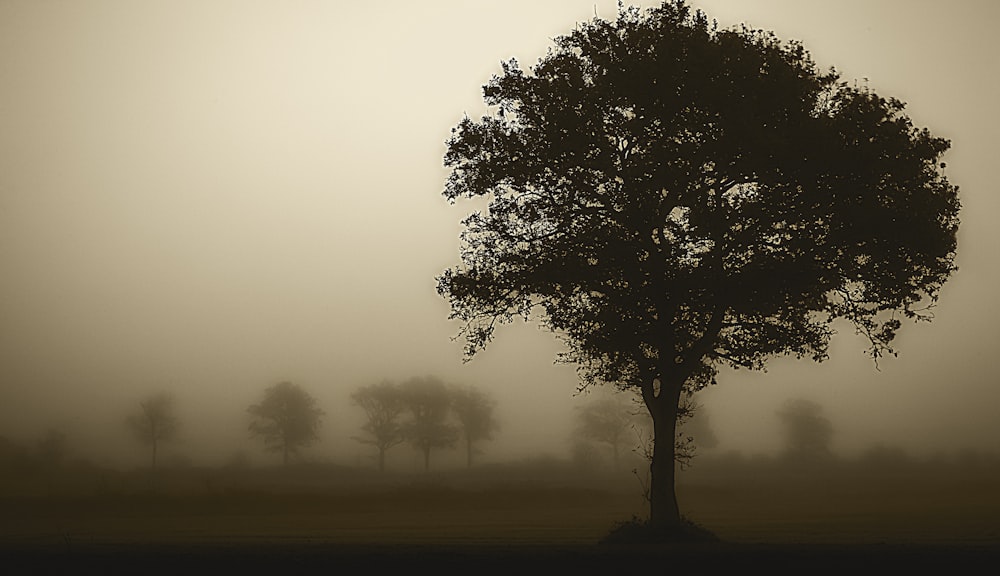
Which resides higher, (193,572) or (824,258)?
(824,258)

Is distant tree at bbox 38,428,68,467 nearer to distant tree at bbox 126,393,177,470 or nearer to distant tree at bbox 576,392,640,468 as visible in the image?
distant tree at bbox 126,393,177,470

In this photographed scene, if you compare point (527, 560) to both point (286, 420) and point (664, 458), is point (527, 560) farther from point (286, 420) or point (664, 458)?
point (286, 420)

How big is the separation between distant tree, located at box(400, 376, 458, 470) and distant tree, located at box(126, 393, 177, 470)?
41.3 meters

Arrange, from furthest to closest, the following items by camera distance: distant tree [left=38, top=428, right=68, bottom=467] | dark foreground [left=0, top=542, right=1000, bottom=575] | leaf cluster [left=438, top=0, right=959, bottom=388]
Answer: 1. distant tree [left=38, top=428, right=68, bottom=467]
2. leaf cluster [left=438, top=0, right=959, bottom=388]
3. dark foreground [left=0, top=542, right=1000, bottom=575]

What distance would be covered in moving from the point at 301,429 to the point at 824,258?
443 ft

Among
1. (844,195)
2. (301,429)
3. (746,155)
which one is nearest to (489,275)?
(746,155)

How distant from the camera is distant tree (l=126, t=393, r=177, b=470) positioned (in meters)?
154

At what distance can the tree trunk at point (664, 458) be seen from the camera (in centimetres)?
3242

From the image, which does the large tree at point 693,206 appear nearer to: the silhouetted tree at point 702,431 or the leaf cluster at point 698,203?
the leaf cluster at point 698,203

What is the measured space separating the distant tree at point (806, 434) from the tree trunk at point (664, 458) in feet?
508

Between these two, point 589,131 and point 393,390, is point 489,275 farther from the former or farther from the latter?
point 393,390

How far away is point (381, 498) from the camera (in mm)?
96562

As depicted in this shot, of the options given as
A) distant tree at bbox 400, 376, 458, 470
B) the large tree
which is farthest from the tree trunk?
distant tree at bbox 400, 376, 458, 470

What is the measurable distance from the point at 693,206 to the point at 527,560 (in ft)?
49.5
